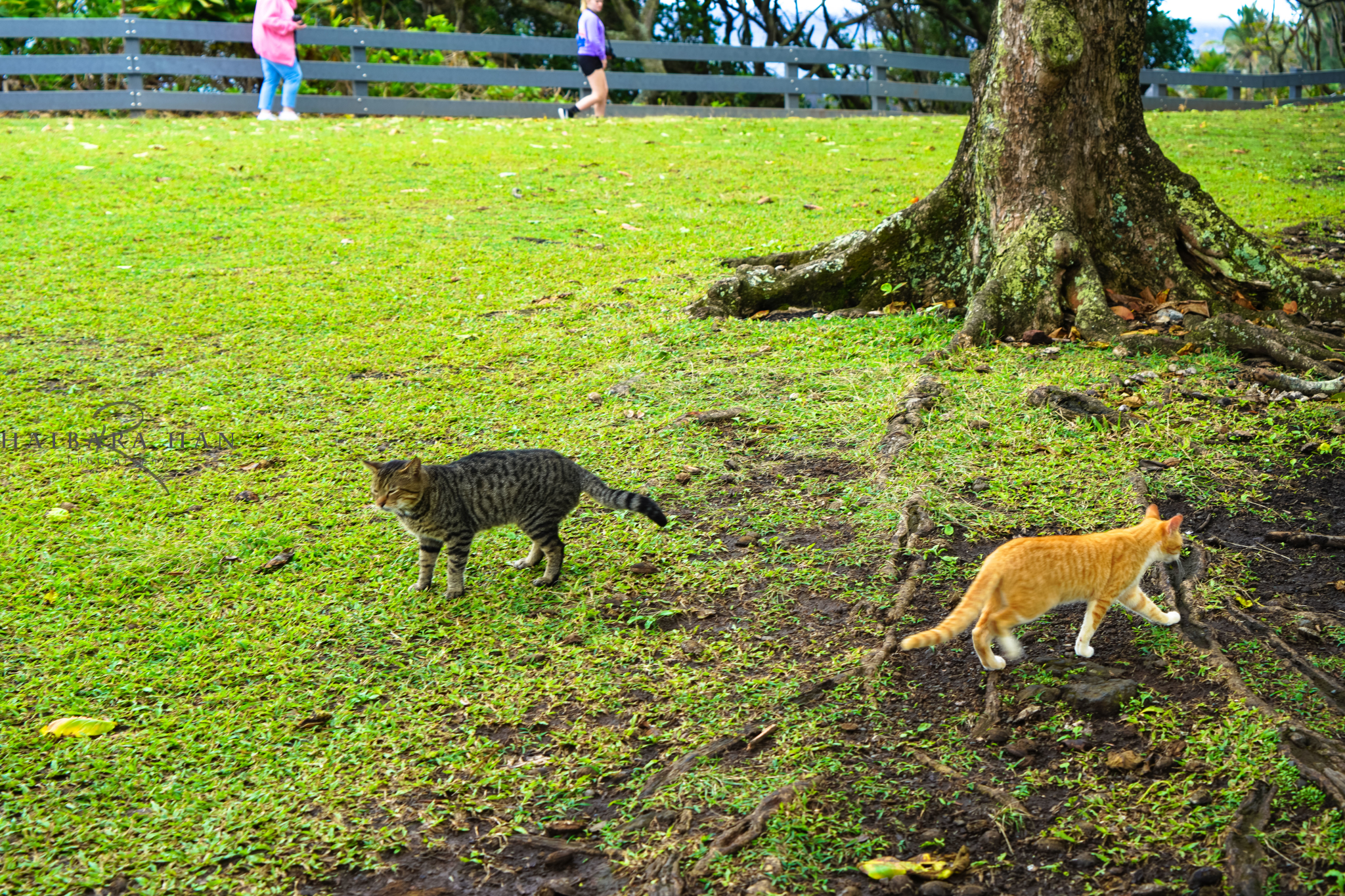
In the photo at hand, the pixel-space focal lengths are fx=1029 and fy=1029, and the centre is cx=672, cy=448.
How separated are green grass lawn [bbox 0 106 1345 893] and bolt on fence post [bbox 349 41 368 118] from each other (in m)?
8.34

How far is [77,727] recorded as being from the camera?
3758 millimetres

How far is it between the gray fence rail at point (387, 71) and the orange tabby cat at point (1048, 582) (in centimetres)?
1440

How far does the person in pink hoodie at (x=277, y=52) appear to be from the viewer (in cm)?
1588

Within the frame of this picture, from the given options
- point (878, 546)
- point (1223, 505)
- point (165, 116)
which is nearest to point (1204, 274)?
point (1223, 505)

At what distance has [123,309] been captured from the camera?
27.3ft

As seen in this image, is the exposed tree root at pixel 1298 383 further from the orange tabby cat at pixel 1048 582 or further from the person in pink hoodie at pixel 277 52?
the person in pink hoodie at pixel 277 52

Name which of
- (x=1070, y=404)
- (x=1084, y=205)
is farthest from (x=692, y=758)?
(x=1084, y=205)

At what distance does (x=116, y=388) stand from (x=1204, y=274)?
740 centimetres

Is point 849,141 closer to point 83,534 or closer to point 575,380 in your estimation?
point 575,380

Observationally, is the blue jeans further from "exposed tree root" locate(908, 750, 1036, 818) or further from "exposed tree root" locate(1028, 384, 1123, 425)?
"exposed tree root" locate(908, 750, 1036, 818)

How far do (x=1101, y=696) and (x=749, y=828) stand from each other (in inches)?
52.5

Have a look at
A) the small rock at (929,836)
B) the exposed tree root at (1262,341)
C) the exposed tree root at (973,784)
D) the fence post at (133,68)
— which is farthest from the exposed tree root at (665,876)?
the fence post at (133,68)

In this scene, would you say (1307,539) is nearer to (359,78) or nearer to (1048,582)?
Result: (1048,582)

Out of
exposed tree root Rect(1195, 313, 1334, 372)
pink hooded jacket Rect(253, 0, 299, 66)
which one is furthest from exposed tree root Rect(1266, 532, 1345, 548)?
pink hooded jacket Rect(253, 0, 299, 66)
